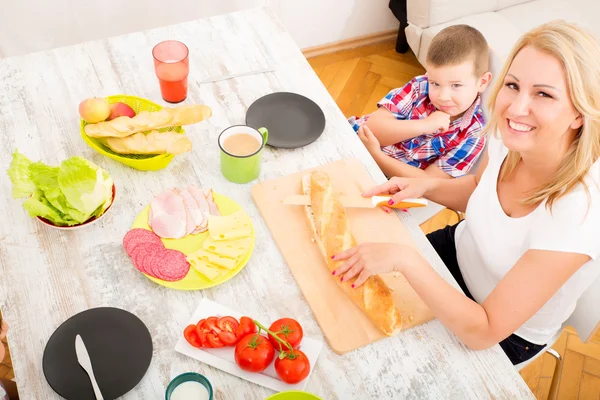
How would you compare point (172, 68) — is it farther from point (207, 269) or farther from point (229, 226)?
point (207, 269)

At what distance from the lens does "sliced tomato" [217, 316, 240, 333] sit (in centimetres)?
116

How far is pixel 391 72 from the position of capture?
11.0 feet

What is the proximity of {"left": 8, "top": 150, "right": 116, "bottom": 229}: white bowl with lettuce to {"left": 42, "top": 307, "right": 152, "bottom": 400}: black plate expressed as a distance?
24cm

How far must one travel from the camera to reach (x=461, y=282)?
1.69m

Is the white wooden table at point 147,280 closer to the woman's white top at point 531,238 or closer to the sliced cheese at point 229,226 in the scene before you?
the sliced cheese at point 229,226

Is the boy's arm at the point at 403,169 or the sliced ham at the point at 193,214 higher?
the sliced ham at the point at 193,214

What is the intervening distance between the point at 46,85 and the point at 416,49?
194cm

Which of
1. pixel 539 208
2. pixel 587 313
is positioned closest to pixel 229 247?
pixel 539 208

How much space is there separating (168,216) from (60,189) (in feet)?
0.80

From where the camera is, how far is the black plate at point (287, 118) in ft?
5.27

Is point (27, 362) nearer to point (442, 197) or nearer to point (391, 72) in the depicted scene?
point (442, 197)

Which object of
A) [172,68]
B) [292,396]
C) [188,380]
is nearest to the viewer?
[292,396]

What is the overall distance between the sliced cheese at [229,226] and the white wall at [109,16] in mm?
1762

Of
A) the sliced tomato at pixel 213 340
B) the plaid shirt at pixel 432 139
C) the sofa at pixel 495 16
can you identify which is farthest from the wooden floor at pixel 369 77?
the sliced tomato at pixel 213 340
